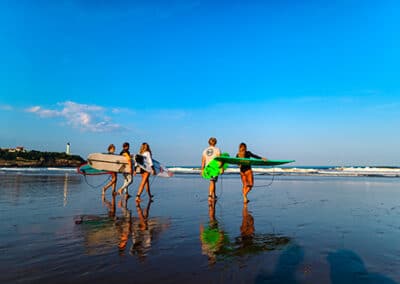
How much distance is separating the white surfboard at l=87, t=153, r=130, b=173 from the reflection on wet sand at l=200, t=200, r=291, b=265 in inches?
260

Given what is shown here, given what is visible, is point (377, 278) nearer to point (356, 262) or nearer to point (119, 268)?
point (356, 262)

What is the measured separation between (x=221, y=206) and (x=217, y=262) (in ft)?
16.8

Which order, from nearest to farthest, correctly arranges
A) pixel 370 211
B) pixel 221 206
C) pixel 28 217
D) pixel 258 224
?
pixel 258 224, pixel 28 217, pixel 370 211, pixel 221 206

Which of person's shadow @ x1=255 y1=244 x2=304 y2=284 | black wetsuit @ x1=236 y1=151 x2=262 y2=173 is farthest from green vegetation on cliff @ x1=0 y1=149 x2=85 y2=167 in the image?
person's shadow @ x1=255 y1=244 x2=304 y2=284

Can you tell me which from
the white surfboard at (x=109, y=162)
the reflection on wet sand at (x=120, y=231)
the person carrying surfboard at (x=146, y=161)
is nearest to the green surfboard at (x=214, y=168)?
the person carrying surfboard at (x=146, y=161)

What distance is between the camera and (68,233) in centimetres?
520

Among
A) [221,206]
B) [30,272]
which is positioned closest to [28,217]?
[30,272]

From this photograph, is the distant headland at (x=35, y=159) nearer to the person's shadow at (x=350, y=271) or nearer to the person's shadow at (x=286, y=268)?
the person's shadow at (x=286, y=268)

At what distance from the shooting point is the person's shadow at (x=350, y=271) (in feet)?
10.4

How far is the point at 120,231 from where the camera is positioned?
5383mm

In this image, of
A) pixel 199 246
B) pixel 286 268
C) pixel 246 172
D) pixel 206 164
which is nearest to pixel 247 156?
pixel 246 172

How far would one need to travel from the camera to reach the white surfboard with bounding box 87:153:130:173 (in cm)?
1168

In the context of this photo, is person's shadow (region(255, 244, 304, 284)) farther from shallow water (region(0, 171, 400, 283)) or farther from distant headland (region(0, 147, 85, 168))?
distant headland (region(0, 147, 85, 168))

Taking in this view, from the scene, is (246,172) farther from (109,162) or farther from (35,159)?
(35,159)
